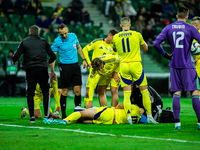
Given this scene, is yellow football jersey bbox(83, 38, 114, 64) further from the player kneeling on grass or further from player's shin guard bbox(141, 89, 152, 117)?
player's shin guard bbox(141, 89, 152, 117)

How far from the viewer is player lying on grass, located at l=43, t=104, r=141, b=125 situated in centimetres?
859

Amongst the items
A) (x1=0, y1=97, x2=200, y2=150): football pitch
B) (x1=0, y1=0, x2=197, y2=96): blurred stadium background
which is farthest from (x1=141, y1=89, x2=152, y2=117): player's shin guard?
(x1=0, y1=0, x2=197, y2=96): blurred stadium background

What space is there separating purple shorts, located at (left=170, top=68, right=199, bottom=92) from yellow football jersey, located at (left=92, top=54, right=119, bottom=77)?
8.16 feet

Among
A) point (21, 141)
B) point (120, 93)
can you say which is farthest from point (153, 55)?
point (21, 141)

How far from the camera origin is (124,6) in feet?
78.4

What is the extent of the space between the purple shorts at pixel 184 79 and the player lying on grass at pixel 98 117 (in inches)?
60.4

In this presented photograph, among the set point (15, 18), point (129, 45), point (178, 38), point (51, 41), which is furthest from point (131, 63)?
point (15, 18)

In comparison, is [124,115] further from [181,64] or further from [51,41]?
[51,41]

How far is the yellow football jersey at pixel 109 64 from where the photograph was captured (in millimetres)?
10148

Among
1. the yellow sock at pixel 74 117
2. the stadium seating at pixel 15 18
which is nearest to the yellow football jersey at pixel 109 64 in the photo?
the yellow sock at pixel 74 117

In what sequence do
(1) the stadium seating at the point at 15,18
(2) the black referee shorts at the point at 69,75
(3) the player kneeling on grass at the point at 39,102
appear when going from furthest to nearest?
(1) the stadium seating at the point at 15,18
(3) the player kneeling on grass at the point at 39,102
(2) the black referee shorts at the point at 69,75

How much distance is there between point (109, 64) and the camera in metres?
10.2

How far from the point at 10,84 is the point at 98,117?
10.7 metres

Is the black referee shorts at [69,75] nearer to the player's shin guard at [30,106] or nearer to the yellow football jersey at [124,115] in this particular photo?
the player's shin guard at [30,106]
